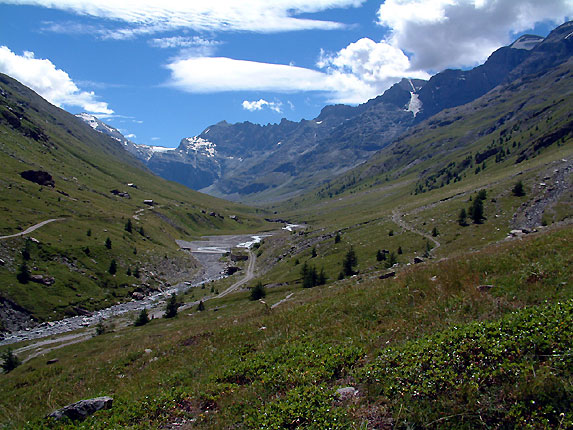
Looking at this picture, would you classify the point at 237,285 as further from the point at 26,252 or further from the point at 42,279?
the point at 26,252

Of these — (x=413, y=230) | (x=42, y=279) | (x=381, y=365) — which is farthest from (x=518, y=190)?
(x=42, y=279)

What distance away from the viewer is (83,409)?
489 inches

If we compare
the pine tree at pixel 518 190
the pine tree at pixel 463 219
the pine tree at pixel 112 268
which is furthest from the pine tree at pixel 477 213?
the pine tree at pixel 112 268

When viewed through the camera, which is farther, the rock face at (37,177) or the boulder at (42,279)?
the rock face at (37,177)

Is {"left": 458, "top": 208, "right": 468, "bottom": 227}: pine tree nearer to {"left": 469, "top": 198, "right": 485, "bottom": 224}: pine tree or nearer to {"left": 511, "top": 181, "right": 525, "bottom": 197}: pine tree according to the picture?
{"left": 469, "top": 198, "right": 485, "bottom": 224}: pine tree

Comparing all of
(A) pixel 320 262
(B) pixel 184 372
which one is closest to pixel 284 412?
(B) pixel 184 372

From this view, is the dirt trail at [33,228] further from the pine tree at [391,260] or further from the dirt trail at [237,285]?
the pine tree at [391,260]

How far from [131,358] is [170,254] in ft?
398

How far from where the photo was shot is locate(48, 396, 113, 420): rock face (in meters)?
12.2

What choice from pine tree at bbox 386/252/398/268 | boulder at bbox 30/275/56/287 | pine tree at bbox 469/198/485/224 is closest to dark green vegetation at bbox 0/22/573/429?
pine tree at bbox 386/252/398/268

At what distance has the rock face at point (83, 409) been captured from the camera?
1220 centimetres

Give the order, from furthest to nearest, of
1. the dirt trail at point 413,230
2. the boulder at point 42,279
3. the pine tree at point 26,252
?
the pine tree at point 26,252 → the boulder at point 42,279 → the dirt trail at point 413,230

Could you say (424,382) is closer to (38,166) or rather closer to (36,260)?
(36,260)

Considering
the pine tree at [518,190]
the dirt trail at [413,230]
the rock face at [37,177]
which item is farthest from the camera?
the rock face at [37,177]
